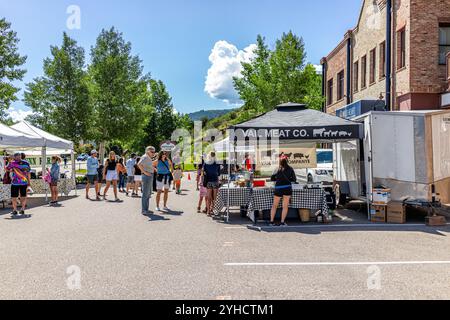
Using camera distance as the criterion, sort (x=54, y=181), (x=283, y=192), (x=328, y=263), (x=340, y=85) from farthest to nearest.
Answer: (x=340, y=85) < (x=54, y=181) < (x=283, y=192) < (x=328, y=263)

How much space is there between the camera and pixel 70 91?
34.1 m

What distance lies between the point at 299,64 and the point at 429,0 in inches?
699

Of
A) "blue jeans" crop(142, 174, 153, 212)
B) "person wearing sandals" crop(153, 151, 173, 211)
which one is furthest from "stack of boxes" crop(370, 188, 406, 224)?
"blue jeans" crop(142, 174, 153, 212)

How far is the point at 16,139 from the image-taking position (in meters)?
14.9

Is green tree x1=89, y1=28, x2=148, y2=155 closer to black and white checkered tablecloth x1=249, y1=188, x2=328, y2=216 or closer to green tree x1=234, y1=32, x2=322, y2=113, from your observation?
green tree x1=234, y1=32, x2=322, y2=113

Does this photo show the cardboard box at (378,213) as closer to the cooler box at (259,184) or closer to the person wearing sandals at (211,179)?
the cooler box at (259,184)

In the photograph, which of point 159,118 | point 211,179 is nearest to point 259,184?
point 211,179

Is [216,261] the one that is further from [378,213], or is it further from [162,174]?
[162,174]

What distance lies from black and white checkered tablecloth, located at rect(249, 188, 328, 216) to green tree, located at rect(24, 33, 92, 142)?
27.0 m

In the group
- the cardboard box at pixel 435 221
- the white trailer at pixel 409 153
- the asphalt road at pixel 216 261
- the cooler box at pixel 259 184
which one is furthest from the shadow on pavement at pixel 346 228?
the cooler box at pixel 259 184

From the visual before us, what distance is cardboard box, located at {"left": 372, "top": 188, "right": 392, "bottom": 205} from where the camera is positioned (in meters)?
10.6

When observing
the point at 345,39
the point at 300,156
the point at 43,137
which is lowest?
the point at 300,156

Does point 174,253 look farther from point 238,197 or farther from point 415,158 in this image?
point 415,158

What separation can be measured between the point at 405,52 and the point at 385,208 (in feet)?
32.8
